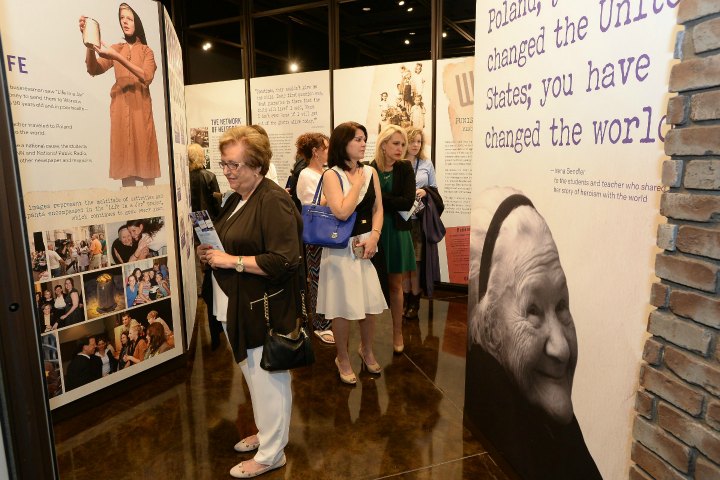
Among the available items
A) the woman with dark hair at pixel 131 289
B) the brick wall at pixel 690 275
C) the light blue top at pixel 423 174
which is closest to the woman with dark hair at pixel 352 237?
the woman with dark hair at pixel 131 289

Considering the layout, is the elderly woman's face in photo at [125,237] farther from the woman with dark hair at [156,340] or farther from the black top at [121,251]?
the woman with dark hair at [156,340]

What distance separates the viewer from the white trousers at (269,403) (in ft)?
7.24

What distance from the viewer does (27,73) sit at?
2436mm

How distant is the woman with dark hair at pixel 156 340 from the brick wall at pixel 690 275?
281 cm

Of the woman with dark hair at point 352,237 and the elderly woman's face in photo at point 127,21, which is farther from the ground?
the elderly woman's face in photo at point 127,21

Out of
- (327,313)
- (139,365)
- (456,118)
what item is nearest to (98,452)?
(139,365)

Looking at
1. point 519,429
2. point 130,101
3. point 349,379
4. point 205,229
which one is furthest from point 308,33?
point 519,429

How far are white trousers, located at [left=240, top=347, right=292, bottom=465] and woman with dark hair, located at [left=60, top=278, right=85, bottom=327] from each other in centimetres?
116

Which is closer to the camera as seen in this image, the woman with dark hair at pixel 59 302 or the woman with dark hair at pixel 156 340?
the woman with dark hair at pixel 59 302

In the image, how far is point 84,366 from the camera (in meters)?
2.85

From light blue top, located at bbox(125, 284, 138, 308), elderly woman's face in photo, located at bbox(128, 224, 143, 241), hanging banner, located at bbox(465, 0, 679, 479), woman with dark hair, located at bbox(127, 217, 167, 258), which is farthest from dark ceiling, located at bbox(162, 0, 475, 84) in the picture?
light blue top, located at bbox(125, 284, 138, 308)

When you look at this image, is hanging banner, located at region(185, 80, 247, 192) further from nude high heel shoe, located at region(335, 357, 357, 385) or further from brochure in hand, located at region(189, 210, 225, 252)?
brochure in hand, located at region(189, 210, 225, 252)

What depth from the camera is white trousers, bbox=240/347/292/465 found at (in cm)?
221

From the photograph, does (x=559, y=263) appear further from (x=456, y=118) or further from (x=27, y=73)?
(x=456, y=118)
